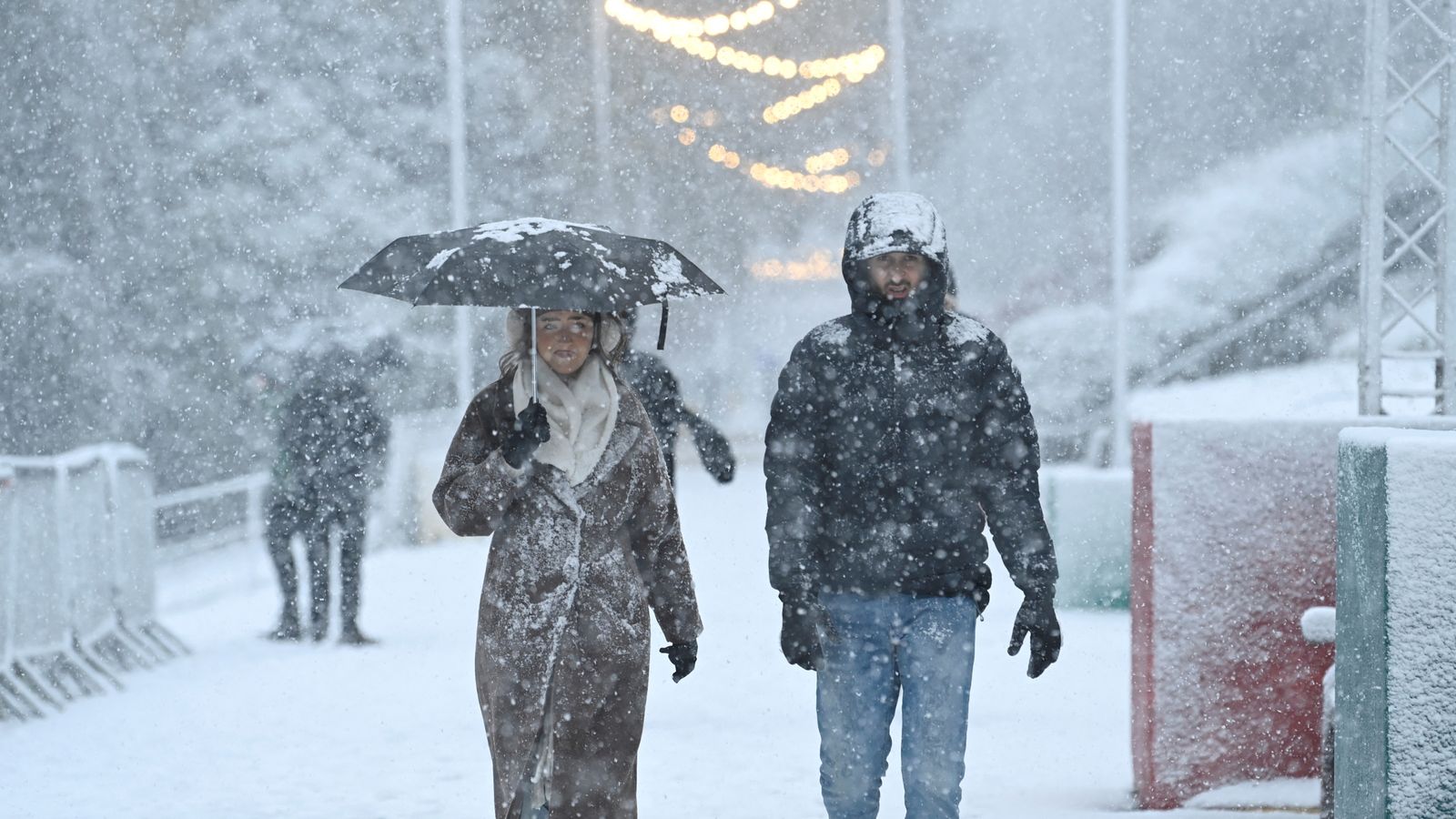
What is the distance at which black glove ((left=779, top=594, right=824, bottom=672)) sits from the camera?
3.86 metres

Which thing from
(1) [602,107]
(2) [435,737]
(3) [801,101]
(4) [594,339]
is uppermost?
(3) [801,101]

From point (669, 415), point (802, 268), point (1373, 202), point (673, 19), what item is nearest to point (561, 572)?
point (669, 415)

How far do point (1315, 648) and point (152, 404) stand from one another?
802 inches

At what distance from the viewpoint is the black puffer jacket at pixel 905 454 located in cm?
393

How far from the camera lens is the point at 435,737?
23.6 ft

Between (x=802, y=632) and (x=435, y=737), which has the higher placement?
(x=802, y=632)

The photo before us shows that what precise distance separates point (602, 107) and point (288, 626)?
19.4 m

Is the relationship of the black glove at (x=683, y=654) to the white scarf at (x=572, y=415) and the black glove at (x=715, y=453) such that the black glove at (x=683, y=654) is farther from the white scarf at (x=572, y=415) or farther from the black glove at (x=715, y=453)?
the black glove at (x=715, y=453)

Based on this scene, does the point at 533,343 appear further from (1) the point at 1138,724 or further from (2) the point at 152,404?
(2) the point at 152,404

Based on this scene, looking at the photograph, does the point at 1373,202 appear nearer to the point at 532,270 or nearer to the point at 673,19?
the point at 532,270

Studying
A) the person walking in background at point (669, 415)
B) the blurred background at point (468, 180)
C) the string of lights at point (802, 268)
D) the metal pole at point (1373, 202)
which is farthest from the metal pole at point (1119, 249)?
the string of lights at point (802, 268)

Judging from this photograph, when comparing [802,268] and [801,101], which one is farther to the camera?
[802,268]

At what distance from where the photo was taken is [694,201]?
38750 mm

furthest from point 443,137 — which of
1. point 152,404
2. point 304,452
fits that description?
point 304,452
